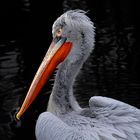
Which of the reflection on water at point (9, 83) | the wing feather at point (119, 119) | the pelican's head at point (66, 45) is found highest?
the pelican's head at point (66, 45)

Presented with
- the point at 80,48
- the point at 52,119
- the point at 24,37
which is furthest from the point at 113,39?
the point at 52,119

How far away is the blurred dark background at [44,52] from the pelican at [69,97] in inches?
55.9

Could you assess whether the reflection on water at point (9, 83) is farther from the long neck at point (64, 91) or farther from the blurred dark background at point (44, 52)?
the long neck at point (64, 91)

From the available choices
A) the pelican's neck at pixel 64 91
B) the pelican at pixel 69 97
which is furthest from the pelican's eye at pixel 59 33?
the pelican's neck at pixel 64 91

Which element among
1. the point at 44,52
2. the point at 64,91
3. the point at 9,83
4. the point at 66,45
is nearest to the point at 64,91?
the point at 64,91

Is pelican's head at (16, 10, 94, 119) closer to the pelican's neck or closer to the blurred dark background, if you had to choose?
the pelican's neck

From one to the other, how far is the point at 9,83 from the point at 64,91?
2.75m

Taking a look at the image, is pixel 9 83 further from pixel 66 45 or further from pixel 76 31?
pixel 76 31

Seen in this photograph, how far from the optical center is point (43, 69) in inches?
161

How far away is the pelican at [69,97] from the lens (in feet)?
12.0

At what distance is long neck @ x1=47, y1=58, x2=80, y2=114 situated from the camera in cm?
407

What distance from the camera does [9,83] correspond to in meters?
6.73

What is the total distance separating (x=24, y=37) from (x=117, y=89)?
3.68 meters

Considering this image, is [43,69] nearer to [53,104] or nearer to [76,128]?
[53,104]
